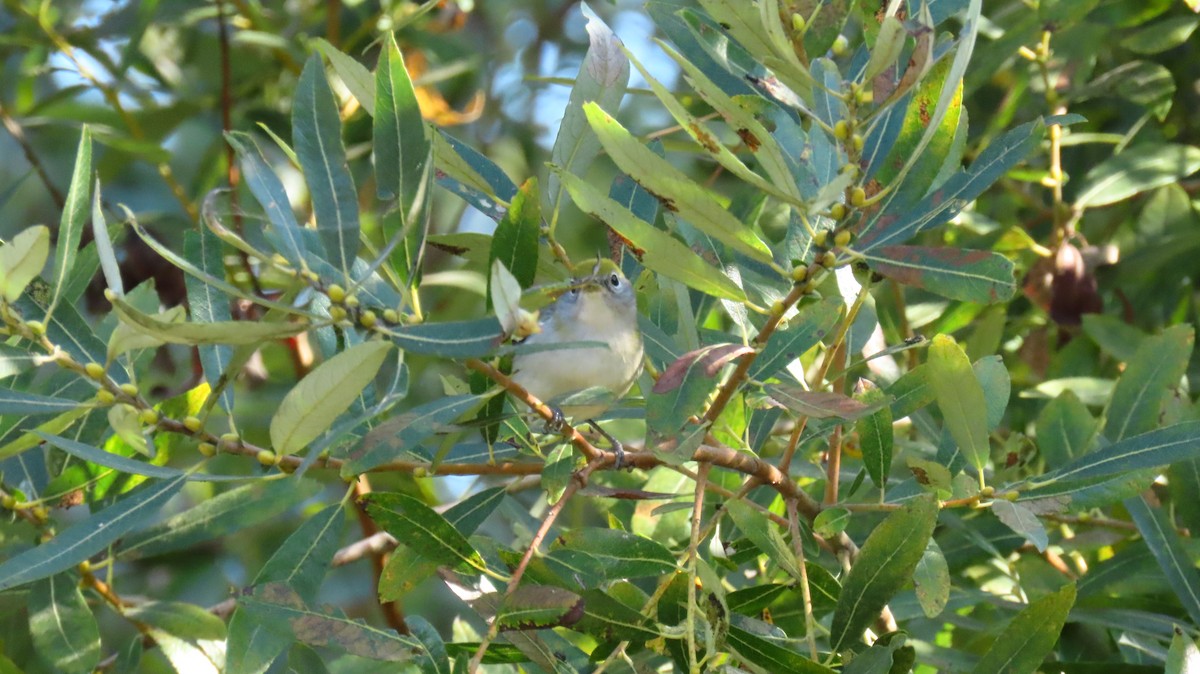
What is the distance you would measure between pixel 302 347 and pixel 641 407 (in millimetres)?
1840

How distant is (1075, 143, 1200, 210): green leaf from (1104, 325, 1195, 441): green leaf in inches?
27.9

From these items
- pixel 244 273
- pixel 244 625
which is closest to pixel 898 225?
pixel 244 625

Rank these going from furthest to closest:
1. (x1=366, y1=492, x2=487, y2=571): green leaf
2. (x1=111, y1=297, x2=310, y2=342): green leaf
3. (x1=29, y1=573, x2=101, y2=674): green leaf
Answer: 1. (x1=29, y1=573, x2=101, y2=674): green leaf
2. (x1=366, y1=492, x2=487, y2=571): green leaf
3. (x1=111, y1=297, x2=310, y2=342): green leaf

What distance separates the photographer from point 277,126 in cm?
372

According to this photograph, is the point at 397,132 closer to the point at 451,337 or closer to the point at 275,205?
the point at 275,205

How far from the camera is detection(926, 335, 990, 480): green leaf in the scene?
1613 mm

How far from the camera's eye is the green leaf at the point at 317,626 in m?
1.51

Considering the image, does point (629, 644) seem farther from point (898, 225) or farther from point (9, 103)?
point (9, 103)

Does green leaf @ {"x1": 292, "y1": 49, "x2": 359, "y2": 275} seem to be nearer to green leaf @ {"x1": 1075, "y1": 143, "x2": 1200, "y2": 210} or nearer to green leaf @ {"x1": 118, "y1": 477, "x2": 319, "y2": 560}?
green leaf @ {"x1": 118, "y1": 477, "x2": 319, "y2": 560}

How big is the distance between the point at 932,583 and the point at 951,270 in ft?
1.55

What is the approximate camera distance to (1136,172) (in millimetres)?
2811

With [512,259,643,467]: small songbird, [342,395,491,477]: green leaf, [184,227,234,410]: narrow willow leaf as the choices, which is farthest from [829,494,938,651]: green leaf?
[184,227,234,410]: narrow willow leaf

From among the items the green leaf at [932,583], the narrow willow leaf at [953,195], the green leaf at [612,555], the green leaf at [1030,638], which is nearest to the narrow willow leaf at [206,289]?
the green leaf at [612,555]

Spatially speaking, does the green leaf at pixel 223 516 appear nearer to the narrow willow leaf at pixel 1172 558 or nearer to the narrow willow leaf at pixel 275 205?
the narrow willow leaf at pixel 275 205
